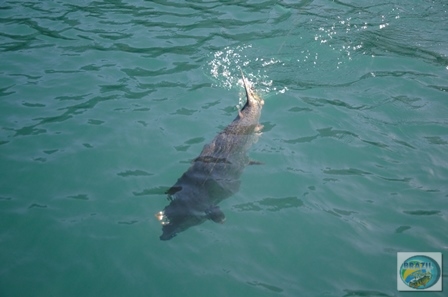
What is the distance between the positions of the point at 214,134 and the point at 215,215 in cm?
185

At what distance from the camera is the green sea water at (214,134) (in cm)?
513

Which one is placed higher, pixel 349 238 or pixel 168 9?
pixel 168 9

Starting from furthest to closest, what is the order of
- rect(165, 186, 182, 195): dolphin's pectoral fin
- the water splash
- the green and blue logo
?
the water splash, rect(165, 186, 182, 195): dolphin's pectoral fin, the green and blue logo

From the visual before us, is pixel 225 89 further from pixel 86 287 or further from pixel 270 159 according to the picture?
pixel 86 287

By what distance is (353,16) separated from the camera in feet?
34.9

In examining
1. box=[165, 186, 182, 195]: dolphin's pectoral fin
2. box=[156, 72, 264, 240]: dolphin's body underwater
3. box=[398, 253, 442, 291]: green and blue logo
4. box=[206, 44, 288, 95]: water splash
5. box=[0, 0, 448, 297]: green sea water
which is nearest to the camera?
box=[398, 253, 442, 291]: green and blue logo

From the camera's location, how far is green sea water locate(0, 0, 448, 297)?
16.8 feet

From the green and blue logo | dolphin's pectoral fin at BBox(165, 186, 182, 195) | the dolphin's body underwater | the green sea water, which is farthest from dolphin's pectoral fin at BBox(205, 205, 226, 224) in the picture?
the green and blue logo

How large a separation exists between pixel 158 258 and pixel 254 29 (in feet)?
21.6

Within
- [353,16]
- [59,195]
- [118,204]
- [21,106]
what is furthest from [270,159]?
[353,16]

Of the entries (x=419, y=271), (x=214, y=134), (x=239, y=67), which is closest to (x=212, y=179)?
(x=214, y=134)

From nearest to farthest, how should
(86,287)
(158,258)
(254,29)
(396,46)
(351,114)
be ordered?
(86,287), (158,258), (351,114), (396,46), (254,29)

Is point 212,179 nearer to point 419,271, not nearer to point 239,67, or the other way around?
point 419,271

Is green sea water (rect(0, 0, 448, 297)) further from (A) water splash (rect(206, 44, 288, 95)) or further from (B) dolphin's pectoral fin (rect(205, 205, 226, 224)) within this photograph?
(B) dolphin's pectoral fin (rect(205, 205, 226, 224))
